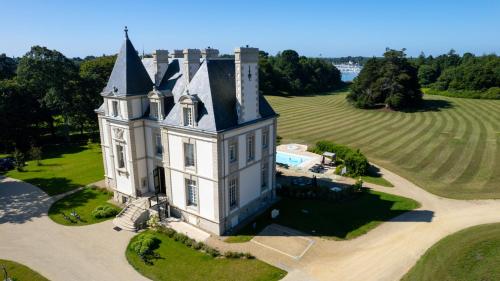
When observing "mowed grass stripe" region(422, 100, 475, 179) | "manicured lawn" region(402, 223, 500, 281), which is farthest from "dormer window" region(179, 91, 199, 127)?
"mowed grass stripe" region(422, 100, 475, 179)

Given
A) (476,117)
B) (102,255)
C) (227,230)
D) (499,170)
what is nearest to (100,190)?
(102,255)

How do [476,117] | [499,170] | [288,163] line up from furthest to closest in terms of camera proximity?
[476,117] → [288,163] → [499,170]

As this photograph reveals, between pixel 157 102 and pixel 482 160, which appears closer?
pixel 157 102

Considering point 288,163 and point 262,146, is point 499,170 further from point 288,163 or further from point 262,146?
point 262,146

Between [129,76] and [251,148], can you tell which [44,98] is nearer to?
[129,76]

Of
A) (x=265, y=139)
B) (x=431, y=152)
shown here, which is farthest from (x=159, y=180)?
(x=431, y=152)

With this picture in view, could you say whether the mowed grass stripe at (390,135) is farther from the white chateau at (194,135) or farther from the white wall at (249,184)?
the white chateau at (194,135)
